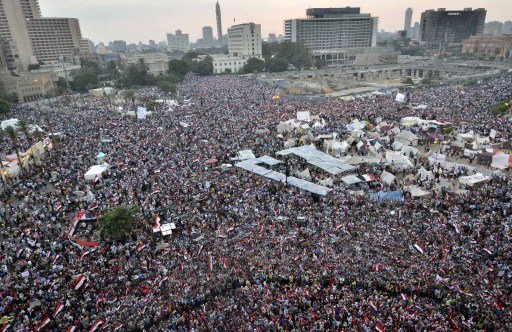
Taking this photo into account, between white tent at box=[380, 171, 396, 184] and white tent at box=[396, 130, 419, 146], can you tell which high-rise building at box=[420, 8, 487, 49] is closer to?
white tent at box=[396, 130, 419, 146]

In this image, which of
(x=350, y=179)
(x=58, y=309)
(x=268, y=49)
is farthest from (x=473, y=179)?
(x=268, y=49)

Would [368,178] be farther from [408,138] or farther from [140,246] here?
[140,246]

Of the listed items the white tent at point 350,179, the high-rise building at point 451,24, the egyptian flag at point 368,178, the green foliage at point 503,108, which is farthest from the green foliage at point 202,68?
the high-rise building at point 451,24

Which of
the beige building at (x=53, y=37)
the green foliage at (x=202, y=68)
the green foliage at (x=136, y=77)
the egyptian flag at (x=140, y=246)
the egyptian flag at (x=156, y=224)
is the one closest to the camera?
the egyptian flag at (x=140, y=246)

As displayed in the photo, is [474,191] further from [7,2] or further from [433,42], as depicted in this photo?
[433,42]

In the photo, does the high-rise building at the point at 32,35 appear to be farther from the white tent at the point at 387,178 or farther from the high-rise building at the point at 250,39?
the white tent at the point at 387,178

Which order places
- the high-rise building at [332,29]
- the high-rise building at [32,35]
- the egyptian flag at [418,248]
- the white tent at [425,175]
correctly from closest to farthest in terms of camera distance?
1. the egyptian flag at [418,248]
2. the white tent at [425,175]
3. the high-rise building at [32,35]
4. the high-rise building at [332,29]

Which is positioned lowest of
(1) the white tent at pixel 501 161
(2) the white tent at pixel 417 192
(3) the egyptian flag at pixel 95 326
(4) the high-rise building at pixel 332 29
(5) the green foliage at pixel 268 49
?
(3) the egyptian flag at pixel 95 326
